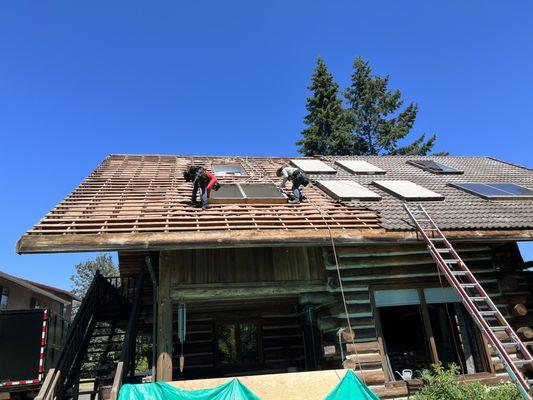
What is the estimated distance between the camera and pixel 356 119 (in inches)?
1243

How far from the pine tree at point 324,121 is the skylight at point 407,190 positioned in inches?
760

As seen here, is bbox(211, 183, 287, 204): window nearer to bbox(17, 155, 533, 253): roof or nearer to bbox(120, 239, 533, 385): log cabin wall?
bbox(17, 155, 533, 253): roof

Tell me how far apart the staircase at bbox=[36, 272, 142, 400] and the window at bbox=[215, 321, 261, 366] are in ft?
9.24

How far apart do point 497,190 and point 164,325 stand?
9067 mm

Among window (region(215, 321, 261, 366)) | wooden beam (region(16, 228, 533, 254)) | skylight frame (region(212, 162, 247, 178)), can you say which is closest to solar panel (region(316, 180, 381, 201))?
wooden beam (region(16, 228, 533, 254))

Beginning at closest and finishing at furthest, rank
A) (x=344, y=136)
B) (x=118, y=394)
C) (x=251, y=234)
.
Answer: (x=118, y=394) → (x=251, y=234) → (x=344, y=136)

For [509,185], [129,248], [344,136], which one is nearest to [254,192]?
[129,248]

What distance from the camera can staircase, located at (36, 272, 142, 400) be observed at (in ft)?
20.5

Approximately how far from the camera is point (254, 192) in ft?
29.1

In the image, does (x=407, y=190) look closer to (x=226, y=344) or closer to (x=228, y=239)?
(x=228, y=239)

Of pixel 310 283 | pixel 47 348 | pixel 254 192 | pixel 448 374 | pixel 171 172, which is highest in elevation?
pixel 171 172

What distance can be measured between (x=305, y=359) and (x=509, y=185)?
24.8 ft

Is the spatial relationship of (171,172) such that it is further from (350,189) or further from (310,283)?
(310,283)

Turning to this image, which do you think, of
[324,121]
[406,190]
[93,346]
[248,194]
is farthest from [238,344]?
[324,121]
